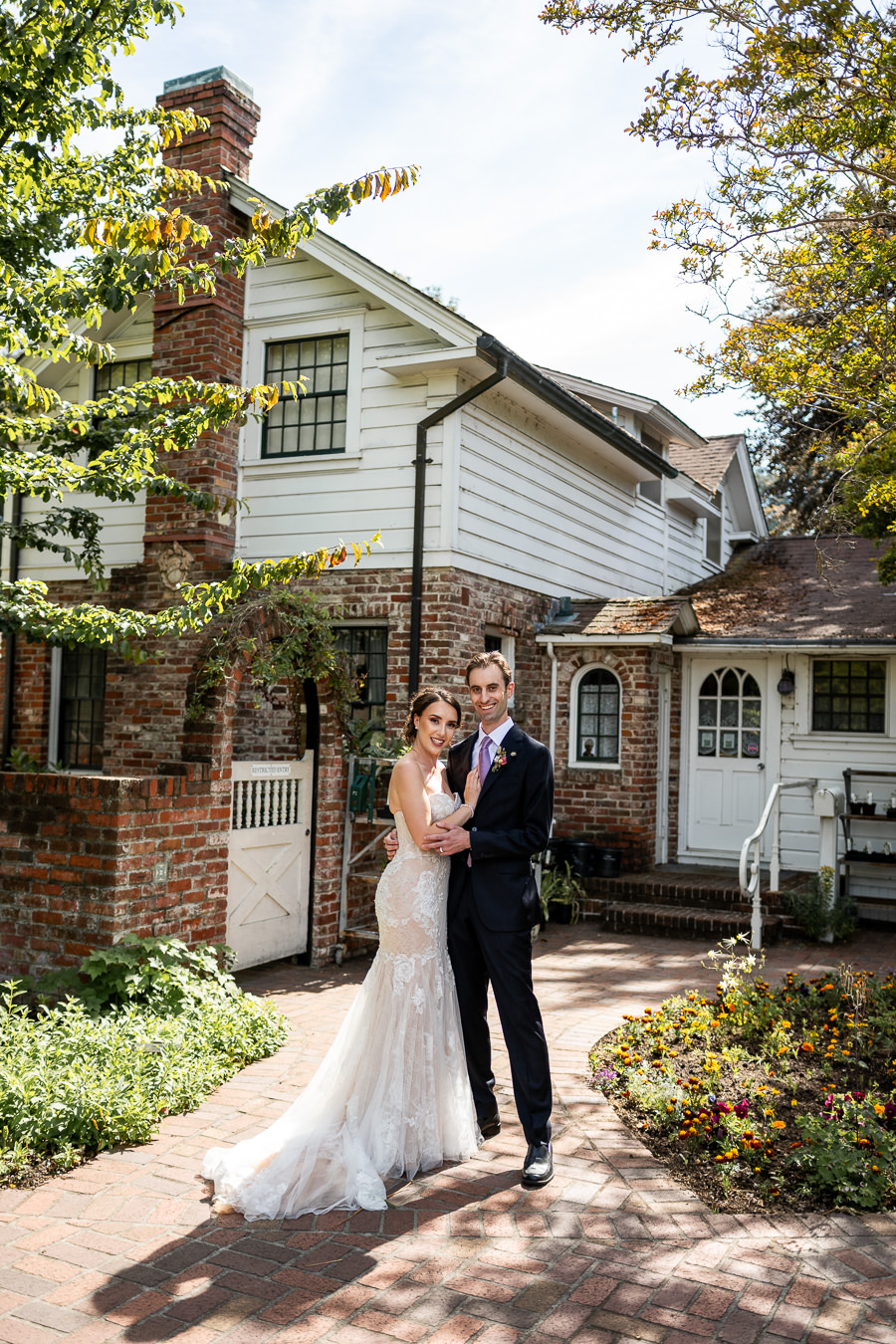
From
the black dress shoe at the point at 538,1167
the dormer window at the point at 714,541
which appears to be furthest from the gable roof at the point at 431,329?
→ the dormer window at the point at 714,541

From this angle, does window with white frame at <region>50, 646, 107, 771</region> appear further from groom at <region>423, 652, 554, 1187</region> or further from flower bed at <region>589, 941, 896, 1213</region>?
groom at <region>423, 652, 554, 1187</region>

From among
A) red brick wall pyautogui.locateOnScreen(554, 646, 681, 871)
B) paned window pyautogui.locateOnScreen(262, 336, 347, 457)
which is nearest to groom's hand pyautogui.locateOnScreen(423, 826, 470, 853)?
paned window pyautogui.locateOnScreen(262, 336, 347, 457)

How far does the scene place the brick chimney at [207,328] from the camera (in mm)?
10172

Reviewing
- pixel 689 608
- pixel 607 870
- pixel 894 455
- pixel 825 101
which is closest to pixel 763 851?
pixel 607 870

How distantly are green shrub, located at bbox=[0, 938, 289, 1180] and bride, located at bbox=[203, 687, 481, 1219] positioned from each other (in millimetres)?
596

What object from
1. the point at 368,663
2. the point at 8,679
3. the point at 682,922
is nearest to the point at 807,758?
the point at 682,922

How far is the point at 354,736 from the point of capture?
855 centimetres

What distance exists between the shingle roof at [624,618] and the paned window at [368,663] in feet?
6.80

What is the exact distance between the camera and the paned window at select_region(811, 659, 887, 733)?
38.1 ft

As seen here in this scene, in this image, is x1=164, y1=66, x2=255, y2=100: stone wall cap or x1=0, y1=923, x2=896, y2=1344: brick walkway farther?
x1=164, y1=66, x2=255, y2=100: stone wall cap

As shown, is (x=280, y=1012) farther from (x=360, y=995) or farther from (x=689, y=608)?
(x=689, y=608)

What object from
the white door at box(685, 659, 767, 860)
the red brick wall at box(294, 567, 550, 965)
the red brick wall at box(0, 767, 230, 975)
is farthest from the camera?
the white door at box(685, 659, 767, 860)

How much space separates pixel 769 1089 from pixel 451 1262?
1.87 meters

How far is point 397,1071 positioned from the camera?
422cm
